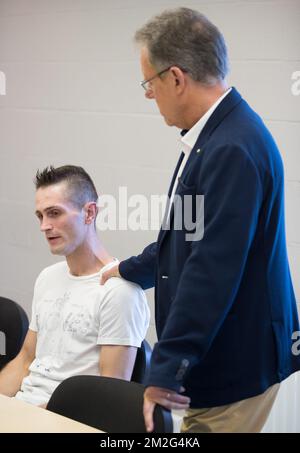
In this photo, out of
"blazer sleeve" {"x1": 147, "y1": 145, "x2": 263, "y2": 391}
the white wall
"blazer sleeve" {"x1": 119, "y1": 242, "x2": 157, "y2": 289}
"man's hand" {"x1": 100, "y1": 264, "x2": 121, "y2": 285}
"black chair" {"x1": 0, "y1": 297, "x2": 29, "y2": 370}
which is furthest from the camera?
the white wall

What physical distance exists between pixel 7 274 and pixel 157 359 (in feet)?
8.79

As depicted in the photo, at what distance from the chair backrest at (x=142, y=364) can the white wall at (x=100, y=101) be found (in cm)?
88

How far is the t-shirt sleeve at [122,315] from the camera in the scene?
83.5 inches

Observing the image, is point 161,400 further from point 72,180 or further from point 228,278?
point 72,180

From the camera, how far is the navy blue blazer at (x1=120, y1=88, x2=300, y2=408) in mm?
1515

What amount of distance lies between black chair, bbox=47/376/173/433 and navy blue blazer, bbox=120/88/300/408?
0.54 ft

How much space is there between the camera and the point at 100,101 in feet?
11.4

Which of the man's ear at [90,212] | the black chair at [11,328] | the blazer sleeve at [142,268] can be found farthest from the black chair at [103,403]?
the black chair at [11,328]

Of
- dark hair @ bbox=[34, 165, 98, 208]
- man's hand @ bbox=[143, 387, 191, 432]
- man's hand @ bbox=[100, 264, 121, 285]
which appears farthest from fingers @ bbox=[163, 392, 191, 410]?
dark hair @ bbox=[34, 165, 98, 208]

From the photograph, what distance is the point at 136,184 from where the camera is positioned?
3.38 meters

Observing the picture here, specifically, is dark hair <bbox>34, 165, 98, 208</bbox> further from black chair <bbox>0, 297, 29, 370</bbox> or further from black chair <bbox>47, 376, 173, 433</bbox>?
black chair <bbox>47, 376, 173, 433</bbox>

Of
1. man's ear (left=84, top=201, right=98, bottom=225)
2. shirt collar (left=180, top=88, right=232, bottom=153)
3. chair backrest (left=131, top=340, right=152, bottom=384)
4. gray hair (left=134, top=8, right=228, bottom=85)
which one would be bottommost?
chair backrest (left=131, top=340, right=152, bottom=384)

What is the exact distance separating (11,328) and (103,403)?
90 cm
